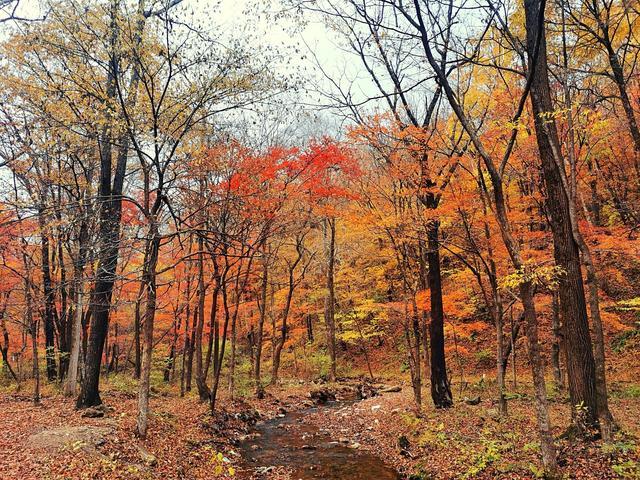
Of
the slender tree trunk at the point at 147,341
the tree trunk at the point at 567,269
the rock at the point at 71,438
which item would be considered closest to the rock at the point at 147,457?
the slender tree trunk at the point at 147,341

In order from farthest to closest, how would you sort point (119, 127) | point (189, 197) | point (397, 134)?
point (189, 197), point (397, 134), point (119, 127)

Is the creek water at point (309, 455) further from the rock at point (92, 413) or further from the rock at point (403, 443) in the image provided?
the rock at point (92, 413)

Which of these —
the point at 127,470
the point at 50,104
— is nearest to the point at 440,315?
the point at 127,470

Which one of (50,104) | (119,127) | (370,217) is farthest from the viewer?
(370,217)

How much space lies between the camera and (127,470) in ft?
25.5

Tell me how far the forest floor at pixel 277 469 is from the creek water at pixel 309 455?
0.39 metres

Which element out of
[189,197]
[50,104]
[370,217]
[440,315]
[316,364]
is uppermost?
[50,104]

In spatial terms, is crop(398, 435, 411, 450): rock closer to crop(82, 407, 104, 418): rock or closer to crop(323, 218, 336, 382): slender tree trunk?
crop(82, 407, 104, 418): rock

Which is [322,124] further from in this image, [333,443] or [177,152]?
[333,443]

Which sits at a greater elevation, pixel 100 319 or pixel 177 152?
pixel 177 152

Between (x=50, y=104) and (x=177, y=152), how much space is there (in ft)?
10.8

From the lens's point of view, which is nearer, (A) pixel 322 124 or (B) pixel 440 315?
(B) pixel 440 315

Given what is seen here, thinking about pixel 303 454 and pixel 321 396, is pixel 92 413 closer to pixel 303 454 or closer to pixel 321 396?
pixel 303 454

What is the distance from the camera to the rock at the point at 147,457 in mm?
8438
